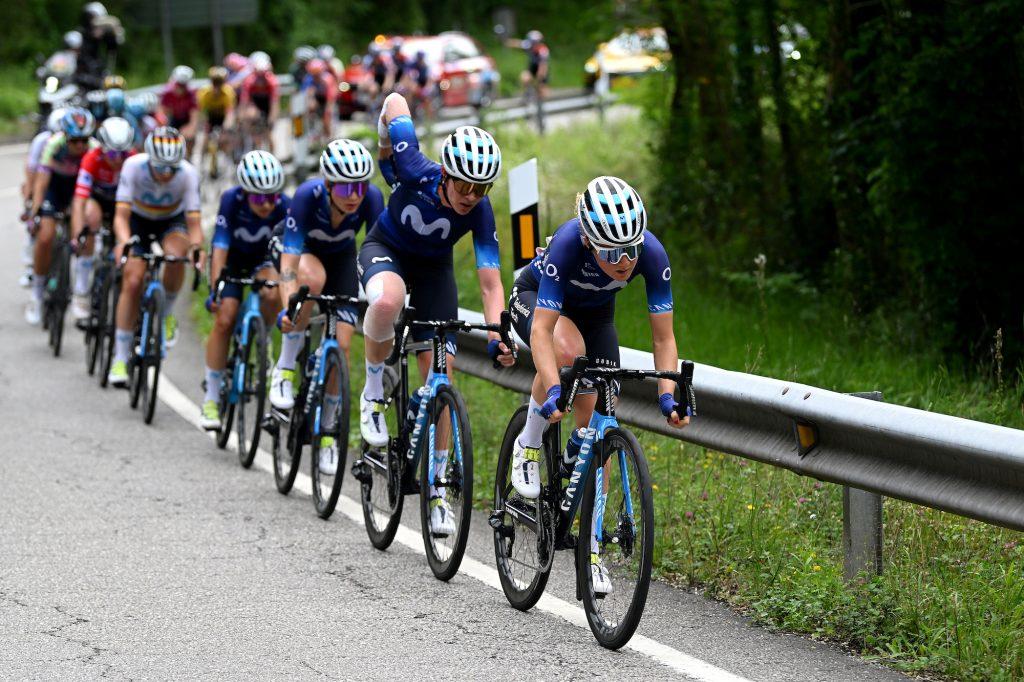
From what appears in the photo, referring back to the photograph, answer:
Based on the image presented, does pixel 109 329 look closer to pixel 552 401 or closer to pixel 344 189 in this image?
pixel 344 189

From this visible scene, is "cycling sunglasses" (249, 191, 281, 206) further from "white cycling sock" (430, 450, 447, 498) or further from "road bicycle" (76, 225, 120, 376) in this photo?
"white cycling sock" (430, 450, 447, 498)

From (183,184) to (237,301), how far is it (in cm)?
185

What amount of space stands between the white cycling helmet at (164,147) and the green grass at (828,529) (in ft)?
6.74

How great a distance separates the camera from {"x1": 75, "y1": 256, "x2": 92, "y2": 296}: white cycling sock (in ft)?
48.0

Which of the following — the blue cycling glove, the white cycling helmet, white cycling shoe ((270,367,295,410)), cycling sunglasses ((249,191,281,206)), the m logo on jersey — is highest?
the white cycling helmet

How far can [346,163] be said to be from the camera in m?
8.98

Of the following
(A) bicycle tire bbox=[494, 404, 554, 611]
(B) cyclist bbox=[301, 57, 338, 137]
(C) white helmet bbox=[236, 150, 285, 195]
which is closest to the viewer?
(A) bicycle tire bbox=[494, 404, 554, 611]

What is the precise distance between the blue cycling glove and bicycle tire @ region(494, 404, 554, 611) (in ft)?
1.73

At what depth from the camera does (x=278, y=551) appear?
319 inches

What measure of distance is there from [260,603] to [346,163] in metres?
2.79

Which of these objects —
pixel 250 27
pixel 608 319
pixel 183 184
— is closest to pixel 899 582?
pixel 608 319

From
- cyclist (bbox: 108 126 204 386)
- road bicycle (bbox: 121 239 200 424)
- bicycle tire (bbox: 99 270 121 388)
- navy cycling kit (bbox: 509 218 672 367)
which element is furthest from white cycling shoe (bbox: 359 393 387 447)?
bicycle tire (bbox: 99 270 121 388)

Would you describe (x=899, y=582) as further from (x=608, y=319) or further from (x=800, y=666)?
(x=608, y=319)

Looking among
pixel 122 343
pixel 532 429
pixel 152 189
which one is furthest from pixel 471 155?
pixel 122 343
